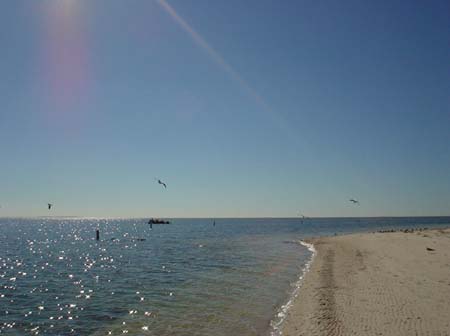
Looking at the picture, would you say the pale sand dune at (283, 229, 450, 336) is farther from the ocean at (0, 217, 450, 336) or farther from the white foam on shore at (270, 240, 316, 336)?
the ocean at (0, 217, 450, 336)

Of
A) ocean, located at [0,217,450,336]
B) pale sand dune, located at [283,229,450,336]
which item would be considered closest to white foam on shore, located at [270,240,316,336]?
ocean, located at [0,217,450,336]

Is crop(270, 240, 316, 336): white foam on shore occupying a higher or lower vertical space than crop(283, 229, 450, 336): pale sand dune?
lower

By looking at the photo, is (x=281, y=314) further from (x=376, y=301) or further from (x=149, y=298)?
(x=149, y=298)

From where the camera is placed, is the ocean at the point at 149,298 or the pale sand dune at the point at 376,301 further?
the ocean at the point at 149,298

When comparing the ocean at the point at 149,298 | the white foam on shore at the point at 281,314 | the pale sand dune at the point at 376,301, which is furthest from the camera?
the ocean at the point at 149,298

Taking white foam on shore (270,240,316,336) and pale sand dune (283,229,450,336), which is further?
white foam on shore (270,240,316,336)

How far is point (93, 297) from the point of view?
23609 millimetres

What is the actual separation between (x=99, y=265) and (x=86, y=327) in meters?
24.1

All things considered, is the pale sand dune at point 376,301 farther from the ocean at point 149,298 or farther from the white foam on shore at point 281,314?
the ocean at point 149,298

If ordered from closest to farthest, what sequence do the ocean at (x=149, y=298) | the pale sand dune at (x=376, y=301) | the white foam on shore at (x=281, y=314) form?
the pale sand dune at (x=376, y=301) → the white foam on shore at (x=281, y=314) → the ocean at (x=149, y=298)

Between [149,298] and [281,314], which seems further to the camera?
[149,298]

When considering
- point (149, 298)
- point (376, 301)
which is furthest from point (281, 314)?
point (149, 298)

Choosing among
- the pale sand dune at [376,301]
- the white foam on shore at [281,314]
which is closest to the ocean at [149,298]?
the white foam on shore at [281,314]

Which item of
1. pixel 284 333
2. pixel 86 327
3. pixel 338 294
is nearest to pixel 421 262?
pixel 338 294
